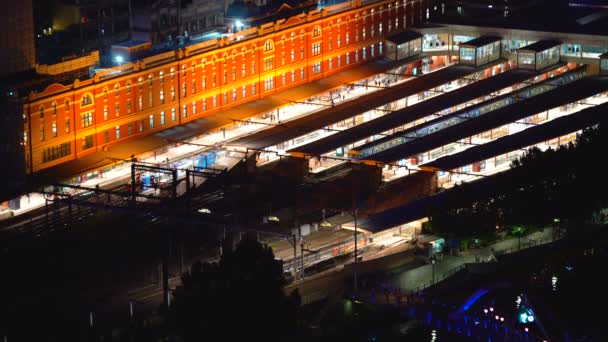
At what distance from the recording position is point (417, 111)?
4715 inches

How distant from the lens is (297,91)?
126750mm

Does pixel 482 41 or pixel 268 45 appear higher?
pixel 268 45

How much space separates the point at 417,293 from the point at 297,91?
38822mm

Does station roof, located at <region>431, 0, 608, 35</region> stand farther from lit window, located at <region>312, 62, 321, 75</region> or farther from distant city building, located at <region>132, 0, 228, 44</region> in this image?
distant city building, located at <region>132, 0, 228, 44</region>

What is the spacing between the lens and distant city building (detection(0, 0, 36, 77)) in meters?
110

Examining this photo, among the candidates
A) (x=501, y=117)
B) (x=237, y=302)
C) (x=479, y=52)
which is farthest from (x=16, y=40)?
(x=479, y=52)

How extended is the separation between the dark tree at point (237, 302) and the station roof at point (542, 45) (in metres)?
49.9

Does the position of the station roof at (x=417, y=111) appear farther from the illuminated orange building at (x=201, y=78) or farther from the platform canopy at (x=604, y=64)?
the illuminated orange building at (x=201, y=78)

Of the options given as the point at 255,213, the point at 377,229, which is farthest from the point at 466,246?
the point at 255,213

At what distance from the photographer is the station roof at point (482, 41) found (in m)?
133

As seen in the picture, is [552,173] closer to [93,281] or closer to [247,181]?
[247,181]

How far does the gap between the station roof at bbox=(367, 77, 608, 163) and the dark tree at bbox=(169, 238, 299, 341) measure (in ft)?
82.2

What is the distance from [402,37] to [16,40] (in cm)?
3657

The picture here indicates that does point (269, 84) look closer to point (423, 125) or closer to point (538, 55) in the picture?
point (423, 125)
